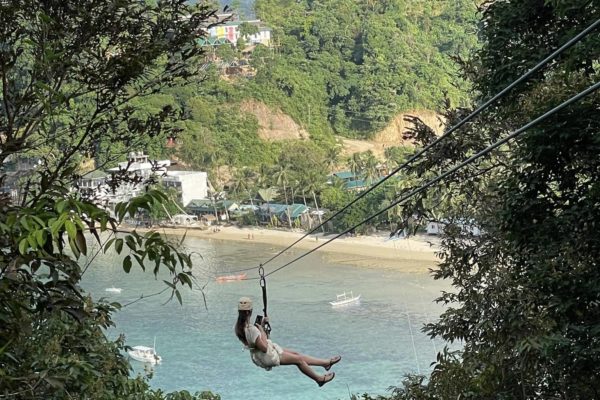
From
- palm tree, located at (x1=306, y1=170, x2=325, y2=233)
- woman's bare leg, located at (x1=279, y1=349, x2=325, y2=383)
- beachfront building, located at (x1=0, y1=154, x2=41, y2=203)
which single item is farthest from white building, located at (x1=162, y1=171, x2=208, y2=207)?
woman's bare leg, located at (x1=279, y1=349, x2=325, y2=383)

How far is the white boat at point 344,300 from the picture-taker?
2100cm

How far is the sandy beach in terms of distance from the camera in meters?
25.3

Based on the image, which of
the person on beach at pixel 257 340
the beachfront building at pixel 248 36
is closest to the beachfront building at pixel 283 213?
the beachfront building at pixel 248 36

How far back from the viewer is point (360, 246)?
27078mm

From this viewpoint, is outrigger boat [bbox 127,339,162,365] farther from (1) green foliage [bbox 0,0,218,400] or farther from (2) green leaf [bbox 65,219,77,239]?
(2) green leaf [bbox 65,219,77,239]

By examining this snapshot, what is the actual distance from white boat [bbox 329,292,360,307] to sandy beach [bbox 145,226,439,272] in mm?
3196

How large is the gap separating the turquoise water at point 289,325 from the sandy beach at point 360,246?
1.99 ft

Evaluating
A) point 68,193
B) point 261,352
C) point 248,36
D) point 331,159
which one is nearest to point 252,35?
point 248,36

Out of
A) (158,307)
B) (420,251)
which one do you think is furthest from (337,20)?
(158,307)

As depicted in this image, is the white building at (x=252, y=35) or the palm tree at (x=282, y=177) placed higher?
the white building at (x=252, y=35)

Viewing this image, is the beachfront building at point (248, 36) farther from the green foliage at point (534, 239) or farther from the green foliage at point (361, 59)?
the green foliage at point (534, 239)

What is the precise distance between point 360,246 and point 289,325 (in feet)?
26.1

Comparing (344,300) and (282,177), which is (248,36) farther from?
(344,300)

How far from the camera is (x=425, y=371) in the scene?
16.3 metres
